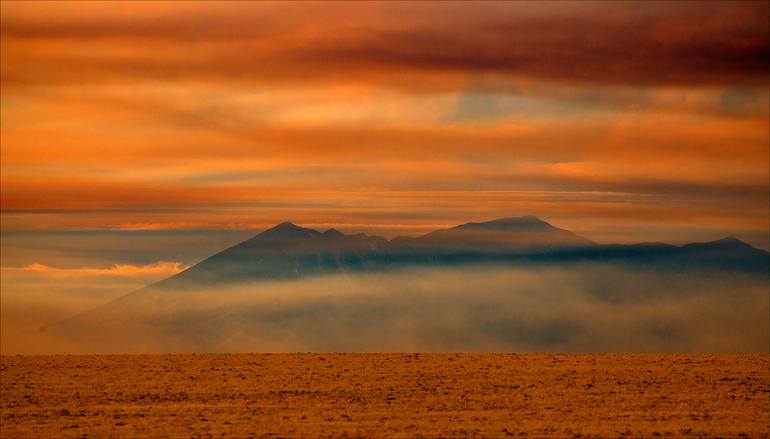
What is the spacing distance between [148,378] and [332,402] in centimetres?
826

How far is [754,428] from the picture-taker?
87.1 ft

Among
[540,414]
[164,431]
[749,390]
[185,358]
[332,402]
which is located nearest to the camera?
[164,431]

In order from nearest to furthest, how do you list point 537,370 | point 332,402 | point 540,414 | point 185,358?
point 540,414 < point 332,402 < point 537,370 < point 185,358

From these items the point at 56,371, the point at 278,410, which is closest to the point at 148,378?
the point at 56,371

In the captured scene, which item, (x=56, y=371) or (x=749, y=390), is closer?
(x=749, y=390)

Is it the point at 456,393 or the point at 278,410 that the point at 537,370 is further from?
the point at 278,410

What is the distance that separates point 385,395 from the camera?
102ft

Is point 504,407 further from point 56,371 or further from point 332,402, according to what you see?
point 56,371

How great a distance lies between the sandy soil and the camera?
86.6ft

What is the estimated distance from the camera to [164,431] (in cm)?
2589

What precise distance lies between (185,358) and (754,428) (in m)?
22.7

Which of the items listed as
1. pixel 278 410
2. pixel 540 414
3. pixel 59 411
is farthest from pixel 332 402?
pixel 59 411

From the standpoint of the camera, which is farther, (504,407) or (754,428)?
(504,407)

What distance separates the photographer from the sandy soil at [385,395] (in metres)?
26.4
